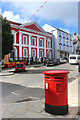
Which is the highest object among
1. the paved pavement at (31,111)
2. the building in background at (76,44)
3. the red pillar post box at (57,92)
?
the building in background at (76,44)

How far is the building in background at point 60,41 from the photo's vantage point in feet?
150

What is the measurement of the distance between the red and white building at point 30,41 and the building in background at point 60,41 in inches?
131

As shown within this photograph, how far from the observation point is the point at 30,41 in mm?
34844

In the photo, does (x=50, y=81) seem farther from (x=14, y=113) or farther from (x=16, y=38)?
(x=16, y=38)

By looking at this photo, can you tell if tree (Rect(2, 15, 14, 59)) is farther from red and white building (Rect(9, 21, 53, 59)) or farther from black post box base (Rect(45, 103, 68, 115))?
black post box base (Rect(45, 103, 68, 115))

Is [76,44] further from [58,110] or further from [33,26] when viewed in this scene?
[58,110]

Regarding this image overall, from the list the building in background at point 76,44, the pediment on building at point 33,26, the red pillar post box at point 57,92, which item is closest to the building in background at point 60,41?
the building in background at point 76,44

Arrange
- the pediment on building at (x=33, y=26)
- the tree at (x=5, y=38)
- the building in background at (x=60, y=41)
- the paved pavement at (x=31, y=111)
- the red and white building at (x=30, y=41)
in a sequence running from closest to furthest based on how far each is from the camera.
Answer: the paved pavement at (x=31, y=111), the tree at (x=5, y=38), the red and white building at (x=30, y=41), the pediment on building at (x=33, y=26), the building in background at (x=60, y=41)

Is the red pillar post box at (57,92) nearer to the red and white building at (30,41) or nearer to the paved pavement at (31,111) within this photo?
the paved pavement at (31,111)

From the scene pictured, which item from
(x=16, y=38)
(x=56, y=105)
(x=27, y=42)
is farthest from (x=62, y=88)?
(x=27, y=42)

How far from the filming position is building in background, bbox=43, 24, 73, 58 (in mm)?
45616

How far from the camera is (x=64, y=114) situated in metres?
3.99

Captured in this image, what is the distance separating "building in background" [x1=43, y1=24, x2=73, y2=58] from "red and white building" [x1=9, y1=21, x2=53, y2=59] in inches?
131

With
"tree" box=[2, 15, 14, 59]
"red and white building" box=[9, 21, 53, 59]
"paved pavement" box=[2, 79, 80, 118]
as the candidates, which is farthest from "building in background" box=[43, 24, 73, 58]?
"paved pavement" box=[2, 79, 80, 118]
